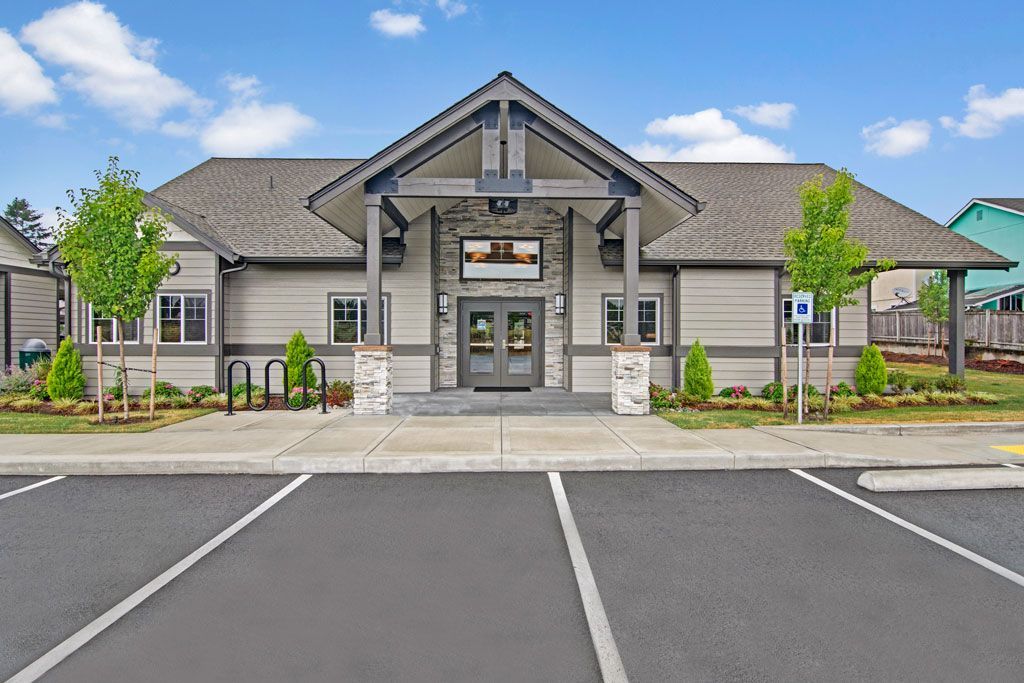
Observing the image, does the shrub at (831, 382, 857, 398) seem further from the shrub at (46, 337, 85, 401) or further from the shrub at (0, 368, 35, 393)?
the shrub at (0, 368, 35, 393)

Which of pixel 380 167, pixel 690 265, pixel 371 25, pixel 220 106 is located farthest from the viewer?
pixel 220 106

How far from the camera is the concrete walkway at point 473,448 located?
6.80 metres

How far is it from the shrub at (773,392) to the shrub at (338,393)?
33.2ft

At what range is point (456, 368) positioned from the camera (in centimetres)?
1500

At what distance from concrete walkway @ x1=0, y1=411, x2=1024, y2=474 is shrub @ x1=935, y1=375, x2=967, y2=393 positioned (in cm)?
401

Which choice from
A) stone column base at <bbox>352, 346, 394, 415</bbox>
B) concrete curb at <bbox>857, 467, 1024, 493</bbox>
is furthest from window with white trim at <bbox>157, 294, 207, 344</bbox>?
concrete curb at <bbox>857, 467, 1024, 493</bbox>

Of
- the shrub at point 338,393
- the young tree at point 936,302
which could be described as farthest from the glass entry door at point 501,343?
the young tree at point 936,302

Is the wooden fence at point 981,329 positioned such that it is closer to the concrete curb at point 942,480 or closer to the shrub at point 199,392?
the concrete curb at point 942,480

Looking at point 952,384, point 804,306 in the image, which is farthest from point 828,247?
point 952,384

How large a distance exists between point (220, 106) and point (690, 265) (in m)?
22.2

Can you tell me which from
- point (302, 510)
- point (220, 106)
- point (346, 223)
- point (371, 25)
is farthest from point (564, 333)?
point (220, 106)

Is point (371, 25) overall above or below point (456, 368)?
above

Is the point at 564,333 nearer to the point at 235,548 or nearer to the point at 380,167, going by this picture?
the point at 380,167

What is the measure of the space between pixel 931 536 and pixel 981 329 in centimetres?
2455
